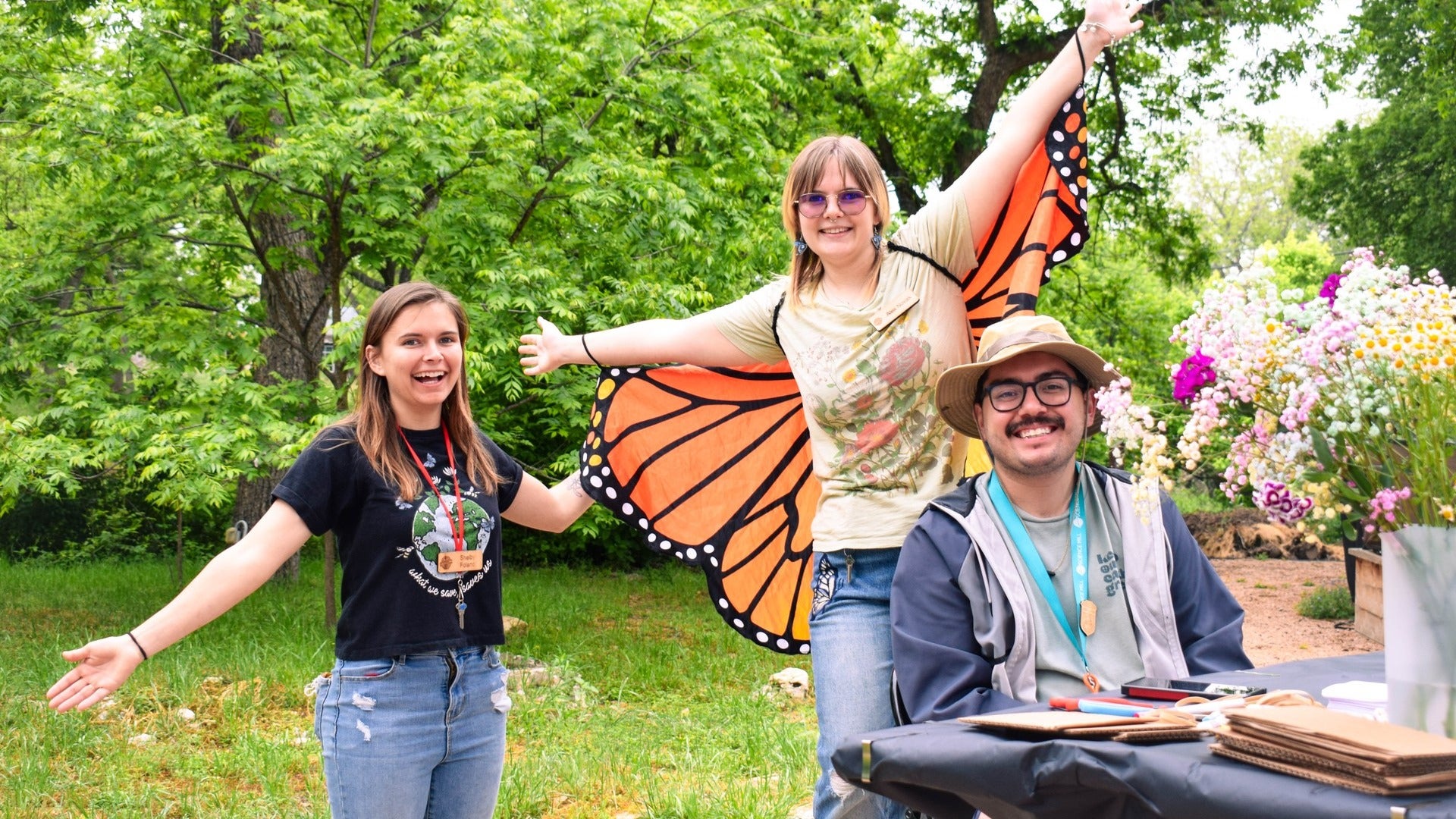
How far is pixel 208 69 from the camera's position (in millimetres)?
7301

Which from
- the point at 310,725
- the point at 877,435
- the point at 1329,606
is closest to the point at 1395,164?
the point at 1329,606

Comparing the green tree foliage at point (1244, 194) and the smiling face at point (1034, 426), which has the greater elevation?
the green tree foliage at point (1244, 194)

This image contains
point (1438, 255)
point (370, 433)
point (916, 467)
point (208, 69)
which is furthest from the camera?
point (1438, 255)

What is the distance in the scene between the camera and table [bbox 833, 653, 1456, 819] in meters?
1.47

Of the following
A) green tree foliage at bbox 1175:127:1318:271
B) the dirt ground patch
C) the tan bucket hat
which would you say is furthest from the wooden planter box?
green tree foliage at bbox 1175:127:1318:271

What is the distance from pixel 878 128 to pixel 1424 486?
41.7ft

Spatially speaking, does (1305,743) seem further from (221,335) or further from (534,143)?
(221,335)

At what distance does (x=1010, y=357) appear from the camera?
259 cm

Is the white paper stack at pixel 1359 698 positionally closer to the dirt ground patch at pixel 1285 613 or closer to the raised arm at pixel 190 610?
the raised arm at pixel 190 610

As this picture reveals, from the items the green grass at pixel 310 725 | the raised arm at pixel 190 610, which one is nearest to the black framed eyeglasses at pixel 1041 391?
the raised arm at pixel 190 610

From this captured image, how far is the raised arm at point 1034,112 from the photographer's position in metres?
3.11

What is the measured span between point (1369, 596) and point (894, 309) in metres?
7.12

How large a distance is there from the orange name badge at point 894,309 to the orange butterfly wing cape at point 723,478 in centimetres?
71

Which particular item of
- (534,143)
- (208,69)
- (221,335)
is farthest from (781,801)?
(208,69)
